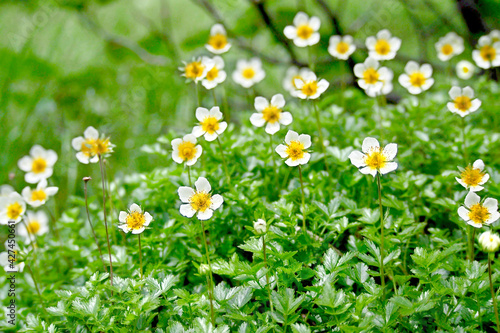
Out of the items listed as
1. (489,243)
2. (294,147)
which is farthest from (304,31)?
(489,243)

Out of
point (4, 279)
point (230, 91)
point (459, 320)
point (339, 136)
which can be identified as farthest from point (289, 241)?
point (230, 91)

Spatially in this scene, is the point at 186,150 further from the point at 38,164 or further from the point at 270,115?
the point at 38,164

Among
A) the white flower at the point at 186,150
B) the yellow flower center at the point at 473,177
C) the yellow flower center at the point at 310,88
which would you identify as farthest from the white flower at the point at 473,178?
the white flower at the point at 186,150

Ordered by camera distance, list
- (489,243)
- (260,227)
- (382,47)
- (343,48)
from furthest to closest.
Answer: (343,48) → (382,47) → (260,227) → (489,243)

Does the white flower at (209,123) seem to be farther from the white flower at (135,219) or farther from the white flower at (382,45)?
the white flower at (382,45)

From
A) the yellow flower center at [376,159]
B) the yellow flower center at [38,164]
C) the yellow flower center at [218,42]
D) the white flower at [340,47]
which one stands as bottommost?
the yellow flower center at [38,164]

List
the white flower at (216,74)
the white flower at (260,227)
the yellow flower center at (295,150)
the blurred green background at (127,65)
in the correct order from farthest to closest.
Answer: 1. the blurred green background at (127,65)
2. the white flower at (216,74)
3. the yellow flower center at (295,150)
4. the white flower at (260,227)

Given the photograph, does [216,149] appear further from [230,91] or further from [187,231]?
[230,91]
